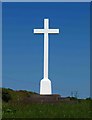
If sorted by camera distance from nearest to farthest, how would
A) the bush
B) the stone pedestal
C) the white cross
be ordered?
1. the bush
2. the stone pedestal
3. the white cross

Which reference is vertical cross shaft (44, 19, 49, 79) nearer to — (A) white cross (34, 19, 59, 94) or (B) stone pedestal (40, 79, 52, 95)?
(A) white cross (34, 19, 59, 94)

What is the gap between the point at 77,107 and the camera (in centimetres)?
1428

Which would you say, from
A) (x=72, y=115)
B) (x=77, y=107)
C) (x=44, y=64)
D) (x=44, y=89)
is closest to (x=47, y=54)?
(x=44, y=64)

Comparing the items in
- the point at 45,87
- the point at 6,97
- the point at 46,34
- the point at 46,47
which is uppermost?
the point at 46,34

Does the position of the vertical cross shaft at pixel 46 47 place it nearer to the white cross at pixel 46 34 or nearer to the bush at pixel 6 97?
the white cross at pixel 46 34

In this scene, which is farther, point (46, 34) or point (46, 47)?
point (46, 34)

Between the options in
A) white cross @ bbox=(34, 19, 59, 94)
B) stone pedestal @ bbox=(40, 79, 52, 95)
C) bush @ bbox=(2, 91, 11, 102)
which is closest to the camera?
bush @ bbox=(2, 91, 11, 102)

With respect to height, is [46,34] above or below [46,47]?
above

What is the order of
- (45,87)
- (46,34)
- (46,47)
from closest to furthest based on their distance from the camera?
1. (45,87)
2. (46,47)
3. (46,34)

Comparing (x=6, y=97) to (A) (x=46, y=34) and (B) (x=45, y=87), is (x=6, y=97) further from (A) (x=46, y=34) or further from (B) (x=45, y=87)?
(A) (x=46, y=34)

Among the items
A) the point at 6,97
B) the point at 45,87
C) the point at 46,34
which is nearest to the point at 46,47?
the point at 46,34

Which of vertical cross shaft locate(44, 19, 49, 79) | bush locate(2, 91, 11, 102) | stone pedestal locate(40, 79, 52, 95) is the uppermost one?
vertical cross shaft locate(44, 19, 49, 79)

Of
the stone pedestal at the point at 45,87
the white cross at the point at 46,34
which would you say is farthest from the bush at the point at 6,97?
the white cross at the point at 46,34

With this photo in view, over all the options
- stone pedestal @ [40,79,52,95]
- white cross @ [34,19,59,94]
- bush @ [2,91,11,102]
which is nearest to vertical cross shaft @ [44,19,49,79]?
white cross @ [34,19,59,94]
